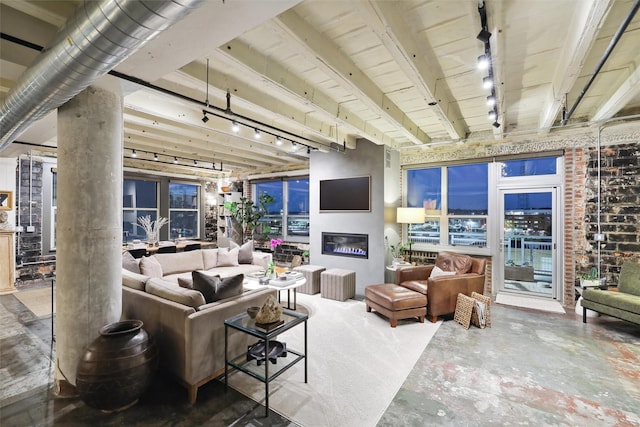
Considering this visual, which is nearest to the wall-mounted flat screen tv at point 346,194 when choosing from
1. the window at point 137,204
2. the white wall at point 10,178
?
the window at point 137,204

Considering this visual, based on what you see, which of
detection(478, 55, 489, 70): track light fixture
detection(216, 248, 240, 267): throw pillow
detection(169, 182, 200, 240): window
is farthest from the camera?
detection(169, 182, 200, 240): window

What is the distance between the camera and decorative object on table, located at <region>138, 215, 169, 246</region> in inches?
280

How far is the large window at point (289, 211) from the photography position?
746cm

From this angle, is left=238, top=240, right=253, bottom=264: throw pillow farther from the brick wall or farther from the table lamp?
the brick wall

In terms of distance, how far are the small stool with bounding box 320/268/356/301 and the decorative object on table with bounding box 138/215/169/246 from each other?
14.9ft

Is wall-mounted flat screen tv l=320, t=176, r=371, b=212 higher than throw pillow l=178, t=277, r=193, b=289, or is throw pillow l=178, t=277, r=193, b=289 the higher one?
wall-mounted flat screen tv l=320, t=176, r=371, b=212

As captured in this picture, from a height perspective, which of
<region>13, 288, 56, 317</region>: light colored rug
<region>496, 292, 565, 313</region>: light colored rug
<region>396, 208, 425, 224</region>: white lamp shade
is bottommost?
<region>496, 292, 565, 313</region>: light colored rug

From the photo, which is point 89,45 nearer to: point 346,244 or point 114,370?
point 114,370

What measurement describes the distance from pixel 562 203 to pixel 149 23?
5766 mm

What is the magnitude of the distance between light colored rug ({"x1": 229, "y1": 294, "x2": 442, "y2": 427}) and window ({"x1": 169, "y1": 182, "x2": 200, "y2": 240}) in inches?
232

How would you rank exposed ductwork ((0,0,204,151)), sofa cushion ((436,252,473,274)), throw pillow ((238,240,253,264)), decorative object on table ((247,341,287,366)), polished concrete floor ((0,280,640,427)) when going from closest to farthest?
exposed ductwork ((0,0,204,151)), polished concrete floor ((0,280,640,427)), decorative object on table ((247,341,287,366)), sofa cushion ((436,252,473,274)), throw pillow ((238,240,253,264))

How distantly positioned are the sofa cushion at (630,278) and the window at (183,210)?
9065 millimetres

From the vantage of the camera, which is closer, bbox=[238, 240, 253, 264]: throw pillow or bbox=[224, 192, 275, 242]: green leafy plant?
bbox=[238, 240, 253, 264]: throw pillow

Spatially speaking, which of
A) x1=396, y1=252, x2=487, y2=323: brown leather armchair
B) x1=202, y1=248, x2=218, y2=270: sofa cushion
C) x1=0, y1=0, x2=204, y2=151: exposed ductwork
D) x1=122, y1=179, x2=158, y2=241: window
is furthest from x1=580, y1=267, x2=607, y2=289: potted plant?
x1=122, y1=179, x2=158, y2=241: window
